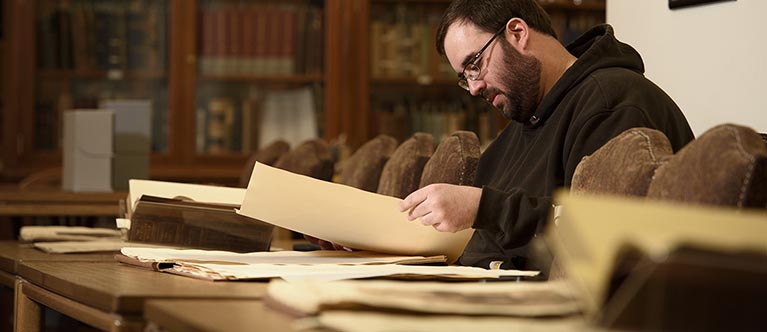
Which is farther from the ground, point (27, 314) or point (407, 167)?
point (407, 167)

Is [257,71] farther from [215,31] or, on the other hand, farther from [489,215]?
[489,215]

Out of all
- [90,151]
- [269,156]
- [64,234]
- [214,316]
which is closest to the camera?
[214,316]

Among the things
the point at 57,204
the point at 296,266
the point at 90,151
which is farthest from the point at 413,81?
the point at 296,266

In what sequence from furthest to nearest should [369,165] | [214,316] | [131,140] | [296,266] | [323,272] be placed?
[131,140] → [369,165] → [296,266] → [323,272] → [214,316]

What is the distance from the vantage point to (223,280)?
1750 millimetres

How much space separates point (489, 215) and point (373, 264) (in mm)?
228

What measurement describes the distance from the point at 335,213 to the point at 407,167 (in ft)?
2.18

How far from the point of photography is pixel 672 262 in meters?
0.87

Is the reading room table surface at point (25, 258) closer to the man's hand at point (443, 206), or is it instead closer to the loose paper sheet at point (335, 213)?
the loose paper sheet at point (335, 213)

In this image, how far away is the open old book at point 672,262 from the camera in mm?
881

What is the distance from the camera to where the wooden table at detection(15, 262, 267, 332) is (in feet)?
5.04

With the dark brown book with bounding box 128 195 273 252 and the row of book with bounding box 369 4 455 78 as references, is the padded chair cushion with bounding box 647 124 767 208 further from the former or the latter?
the row of book with bounding box 369 4 455 78

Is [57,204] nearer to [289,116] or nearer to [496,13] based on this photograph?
[289,116]

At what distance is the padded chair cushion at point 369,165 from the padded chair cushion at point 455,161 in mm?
543
